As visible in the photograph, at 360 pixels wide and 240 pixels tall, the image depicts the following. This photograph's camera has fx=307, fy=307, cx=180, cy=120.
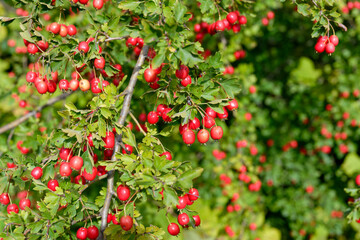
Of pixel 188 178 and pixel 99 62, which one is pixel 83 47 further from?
pixel 188 178

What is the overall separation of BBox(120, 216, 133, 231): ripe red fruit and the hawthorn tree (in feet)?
0.19

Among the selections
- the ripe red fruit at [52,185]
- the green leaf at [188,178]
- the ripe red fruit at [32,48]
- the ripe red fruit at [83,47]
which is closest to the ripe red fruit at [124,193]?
the green leaf at [188,178]

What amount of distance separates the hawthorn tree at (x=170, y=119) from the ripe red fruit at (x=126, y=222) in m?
0.06

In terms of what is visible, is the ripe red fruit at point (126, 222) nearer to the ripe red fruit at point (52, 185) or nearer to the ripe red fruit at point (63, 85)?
the ripe red fruit at point (52, 185)

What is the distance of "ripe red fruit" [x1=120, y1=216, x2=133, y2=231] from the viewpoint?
1.71 metres

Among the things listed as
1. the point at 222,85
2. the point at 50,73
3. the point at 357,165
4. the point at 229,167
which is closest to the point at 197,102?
the point at 222,85

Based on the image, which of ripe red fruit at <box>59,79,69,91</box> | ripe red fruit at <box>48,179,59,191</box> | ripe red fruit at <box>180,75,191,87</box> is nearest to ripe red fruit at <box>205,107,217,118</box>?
ripe red fruit at <box>180,75,191,87</box>

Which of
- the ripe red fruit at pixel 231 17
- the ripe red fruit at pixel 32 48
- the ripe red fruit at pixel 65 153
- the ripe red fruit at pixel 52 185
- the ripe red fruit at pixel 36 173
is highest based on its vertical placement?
the ripe red fruit at pixel 231 17

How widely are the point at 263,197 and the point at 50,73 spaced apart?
4.37 meters

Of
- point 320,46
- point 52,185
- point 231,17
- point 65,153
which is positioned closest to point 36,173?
point 52,185

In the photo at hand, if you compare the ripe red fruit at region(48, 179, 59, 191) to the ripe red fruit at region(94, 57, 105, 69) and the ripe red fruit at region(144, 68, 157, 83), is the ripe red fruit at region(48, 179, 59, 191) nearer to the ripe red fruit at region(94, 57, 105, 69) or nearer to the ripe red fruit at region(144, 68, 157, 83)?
the ripe red fruit at region(94, 57, 105, 69)

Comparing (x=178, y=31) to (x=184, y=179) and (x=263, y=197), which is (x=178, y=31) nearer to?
(x=184, y=179)

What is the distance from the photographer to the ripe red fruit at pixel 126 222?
1.71 m

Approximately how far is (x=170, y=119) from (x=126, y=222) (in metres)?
0.64
